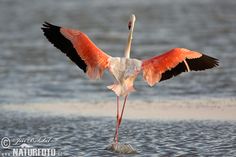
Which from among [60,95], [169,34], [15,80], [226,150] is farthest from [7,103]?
[169,34]

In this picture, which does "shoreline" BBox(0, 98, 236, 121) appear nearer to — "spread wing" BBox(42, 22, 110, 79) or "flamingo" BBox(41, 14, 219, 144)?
"flamingo" BBox(41, 14, 219, 144)

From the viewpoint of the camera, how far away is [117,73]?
9336 mm

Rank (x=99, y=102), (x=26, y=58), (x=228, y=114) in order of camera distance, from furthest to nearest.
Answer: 1. (x=26, y=58)
2. (x=99, y=102)
3. (x=228, y=114)

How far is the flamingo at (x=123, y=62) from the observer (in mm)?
9336

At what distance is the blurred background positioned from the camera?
1350 centimetres

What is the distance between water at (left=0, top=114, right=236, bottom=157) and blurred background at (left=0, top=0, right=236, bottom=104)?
6.32 feet

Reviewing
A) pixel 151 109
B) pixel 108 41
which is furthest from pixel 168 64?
pixel 108 41

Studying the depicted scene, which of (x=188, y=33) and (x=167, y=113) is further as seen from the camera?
(x=188, y=33)

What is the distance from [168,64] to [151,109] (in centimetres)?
245

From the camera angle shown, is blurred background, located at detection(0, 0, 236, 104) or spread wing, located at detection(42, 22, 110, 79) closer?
spread wing, located at detection(42, 22, 110, 79)

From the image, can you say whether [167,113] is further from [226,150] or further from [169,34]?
[169,34]

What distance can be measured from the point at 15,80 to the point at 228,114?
5.40m

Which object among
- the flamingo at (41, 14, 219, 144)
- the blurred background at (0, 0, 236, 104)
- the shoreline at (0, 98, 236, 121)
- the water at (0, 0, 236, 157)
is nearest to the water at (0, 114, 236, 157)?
the water at (0, 0, 236, 157)

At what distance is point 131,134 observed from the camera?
33.3ft
